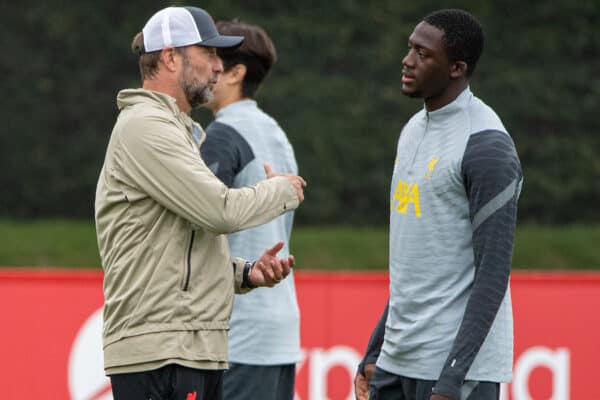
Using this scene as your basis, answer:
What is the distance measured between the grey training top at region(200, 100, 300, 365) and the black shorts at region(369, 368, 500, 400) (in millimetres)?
698

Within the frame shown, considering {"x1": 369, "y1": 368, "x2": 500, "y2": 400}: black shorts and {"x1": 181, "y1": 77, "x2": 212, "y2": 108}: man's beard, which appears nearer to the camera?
{"x1": 369, "y1": 368, "x2": 500, "y2": 400}: black shorts

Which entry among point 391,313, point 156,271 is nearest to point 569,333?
point 391,313

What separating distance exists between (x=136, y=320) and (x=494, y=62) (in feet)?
30.1

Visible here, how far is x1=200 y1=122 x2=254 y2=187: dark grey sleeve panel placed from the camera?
161 inches

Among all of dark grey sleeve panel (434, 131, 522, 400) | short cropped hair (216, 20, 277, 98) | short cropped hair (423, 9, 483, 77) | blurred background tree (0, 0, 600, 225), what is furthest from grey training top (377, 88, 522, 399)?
blurred background tree (0, 0, 600, 225)

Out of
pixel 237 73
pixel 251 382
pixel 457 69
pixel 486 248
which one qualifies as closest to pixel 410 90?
pixel 457 69

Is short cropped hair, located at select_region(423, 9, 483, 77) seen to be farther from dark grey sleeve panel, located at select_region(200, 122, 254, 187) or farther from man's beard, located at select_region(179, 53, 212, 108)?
dark grey sleeve panel, located at select_region(200, 122, 254, 187)

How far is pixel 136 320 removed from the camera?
3248 mm

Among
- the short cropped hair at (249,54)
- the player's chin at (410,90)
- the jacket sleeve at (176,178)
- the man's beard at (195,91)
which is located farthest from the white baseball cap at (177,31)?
the short cropped hair at (249,54)

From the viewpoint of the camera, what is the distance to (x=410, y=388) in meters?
3.44

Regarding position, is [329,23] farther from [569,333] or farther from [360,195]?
[569,333]

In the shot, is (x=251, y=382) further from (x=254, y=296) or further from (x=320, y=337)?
(x=320, y=337)

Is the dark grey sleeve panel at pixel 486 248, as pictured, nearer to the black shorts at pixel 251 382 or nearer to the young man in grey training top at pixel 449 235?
the young man in grey training top at pixel 449 235

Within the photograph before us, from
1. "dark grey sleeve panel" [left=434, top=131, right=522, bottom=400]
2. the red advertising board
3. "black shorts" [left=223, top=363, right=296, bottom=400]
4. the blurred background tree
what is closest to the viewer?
"dark grey sleeve panel" [left=434, top=131, right=522, bottom=400]
